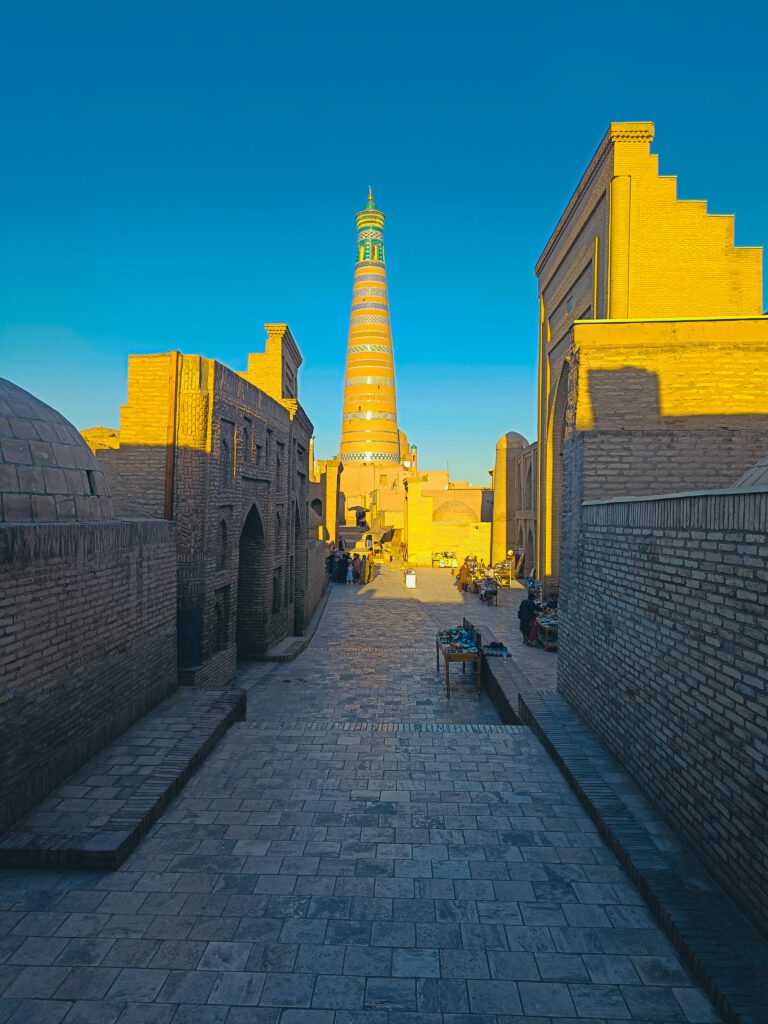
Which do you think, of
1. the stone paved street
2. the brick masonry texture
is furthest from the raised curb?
the brick masonry texture

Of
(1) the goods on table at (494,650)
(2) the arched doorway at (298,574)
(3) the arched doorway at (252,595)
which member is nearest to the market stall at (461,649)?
(1) the goods on table at (494,650)

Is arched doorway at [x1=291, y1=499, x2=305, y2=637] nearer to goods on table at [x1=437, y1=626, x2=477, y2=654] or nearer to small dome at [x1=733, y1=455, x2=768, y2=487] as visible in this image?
goods on table at [x1=437, y1=626, x2=477, y2=654]

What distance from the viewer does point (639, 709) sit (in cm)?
510

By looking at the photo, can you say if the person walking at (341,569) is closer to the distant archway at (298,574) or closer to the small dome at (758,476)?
the distant archway at (298,574)

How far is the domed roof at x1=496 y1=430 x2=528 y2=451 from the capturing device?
29284mm

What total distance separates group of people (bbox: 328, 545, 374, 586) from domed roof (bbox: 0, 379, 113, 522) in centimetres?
1877

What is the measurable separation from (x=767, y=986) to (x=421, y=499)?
2829cm

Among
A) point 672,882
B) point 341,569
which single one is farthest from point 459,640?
point 341,569

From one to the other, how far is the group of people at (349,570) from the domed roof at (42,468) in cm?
1877

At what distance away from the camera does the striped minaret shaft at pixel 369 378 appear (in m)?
50.7

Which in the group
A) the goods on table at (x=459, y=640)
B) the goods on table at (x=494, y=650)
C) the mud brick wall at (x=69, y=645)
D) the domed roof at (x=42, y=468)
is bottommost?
the goods on table at (x=494, y=650)

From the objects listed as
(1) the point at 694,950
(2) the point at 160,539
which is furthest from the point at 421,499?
(1) the point at 694,950

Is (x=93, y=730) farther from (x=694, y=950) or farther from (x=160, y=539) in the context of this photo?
(x=694, y=950)

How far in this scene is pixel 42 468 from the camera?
5.88 m
